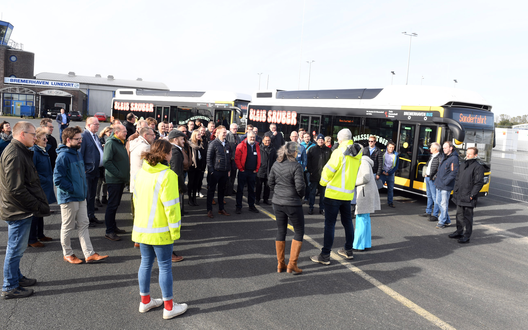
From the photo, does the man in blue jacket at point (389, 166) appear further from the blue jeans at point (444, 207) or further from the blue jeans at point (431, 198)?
the blue jeans at point (444, 207)

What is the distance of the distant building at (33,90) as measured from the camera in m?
51.0

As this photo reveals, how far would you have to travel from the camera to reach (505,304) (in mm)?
4625

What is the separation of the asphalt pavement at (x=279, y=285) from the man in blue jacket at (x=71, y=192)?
0.22 m

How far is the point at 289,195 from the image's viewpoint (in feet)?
16.3

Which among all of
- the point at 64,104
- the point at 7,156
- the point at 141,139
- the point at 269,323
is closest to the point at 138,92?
the point at 141,139

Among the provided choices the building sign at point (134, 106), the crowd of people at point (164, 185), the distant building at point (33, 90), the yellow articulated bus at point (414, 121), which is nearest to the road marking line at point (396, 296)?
the crowd of people at point (164, 185)

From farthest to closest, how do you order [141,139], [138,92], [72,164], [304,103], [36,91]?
[36,91] → [138,92] → [304,103] → [141,139] → [72,164]

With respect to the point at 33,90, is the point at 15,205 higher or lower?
lower

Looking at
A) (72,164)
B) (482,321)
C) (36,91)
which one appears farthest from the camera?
(36,91)

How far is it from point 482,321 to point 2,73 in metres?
66.5

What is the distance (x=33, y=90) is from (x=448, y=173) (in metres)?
58.6

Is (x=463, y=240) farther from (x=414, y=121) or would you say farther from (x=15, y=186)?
(x=15, y=186)

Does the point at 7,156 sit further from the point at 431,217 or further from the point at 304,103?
the point at 304,103

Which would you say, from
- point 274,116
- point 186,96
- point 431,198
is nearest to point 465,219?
point 431,198
